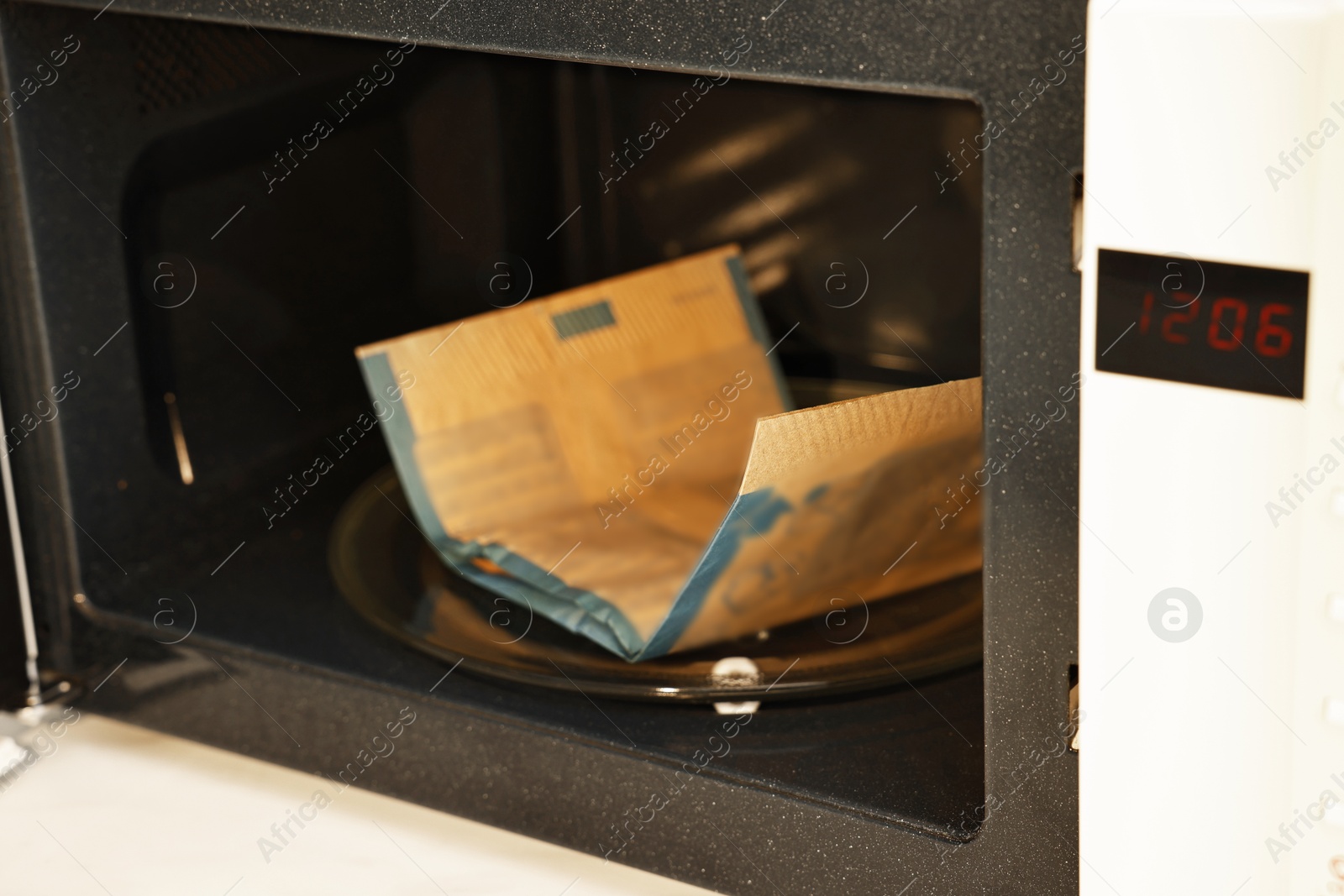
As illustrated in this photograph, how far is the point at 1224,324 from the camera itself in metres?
0.37

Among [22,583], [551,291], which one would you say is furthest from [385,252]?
[22,583]

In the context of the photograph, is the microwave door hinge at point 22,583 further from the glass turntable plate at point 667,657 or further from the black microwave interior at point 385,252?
the glass turntable plate at point 667,657

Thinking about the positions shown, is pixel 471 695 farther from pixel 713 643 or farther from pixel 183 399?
pixel 183 399

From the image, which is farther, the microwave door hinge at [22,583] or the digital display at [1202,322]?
the microwave door hinge at [22,583]

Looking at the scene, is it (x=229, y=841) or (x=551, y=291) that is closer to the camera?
(x=229, y=841)

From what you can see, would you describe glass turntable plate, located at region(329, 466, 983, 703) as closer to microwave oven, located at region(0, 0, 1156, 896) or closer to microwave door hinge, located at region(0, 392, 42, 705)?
microwave oven, located at region(0, 0, 1156, 896)

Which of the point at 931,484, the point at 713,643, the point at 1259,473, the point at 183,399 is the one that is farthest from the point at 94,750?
the point at 1259,473

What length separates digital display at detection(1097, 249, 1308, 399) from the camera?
1.17 feet

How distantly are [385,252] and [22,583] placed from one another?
0.26 meters

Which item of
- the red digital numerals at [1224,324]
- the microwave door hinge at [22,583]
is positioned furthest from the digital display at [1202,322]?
the microwave door hinge at [22,583]

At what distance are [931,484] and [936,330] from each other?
0.20 m

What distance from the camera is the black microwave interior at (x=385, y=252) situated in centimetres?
62

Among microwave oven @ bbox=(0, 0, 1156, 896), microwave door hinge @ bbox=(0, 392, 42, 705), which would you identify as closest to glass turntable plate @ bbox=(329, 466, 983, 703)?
microwave oven @ bbox=(0, 0, 1156, 896)

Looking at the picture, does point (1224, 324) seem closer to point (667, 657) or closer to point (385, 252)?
point (667, 657)
